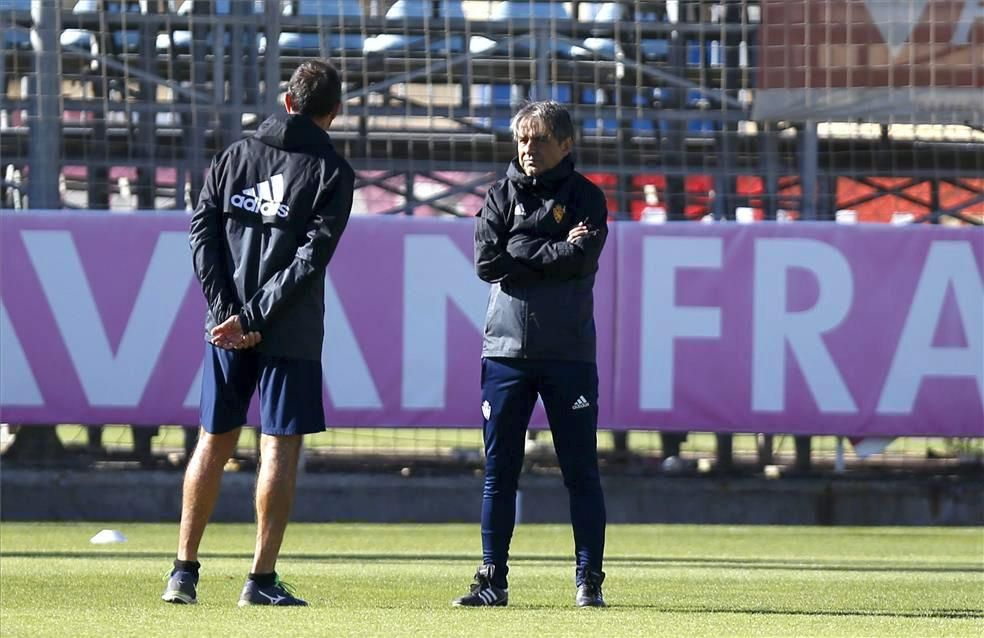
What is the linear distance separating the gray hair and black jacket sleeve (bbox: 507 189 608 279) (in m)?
0.26

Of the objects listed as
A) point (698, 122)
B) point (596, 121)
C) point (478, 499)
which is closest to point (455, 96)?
point (596, 121)

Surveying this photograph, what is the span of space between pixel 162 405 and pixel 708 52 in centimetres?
400

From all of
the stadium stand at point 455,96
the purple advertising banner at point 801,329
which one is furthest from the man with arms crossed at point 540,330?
the stadium stand at point 455,96

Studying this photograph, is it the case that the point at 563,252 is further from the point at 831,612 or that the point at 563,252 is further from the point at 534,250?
the point at 831,612

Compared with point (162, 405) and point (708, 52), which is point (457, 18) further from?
point (162, 405)

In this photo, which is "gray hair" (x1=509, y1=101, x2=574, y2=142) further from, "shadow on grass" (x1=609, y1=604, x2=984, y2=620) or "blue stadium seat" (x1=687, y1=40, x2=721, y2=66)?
"blue stadium seat" (x1=687, y1=40, x2=721, y2=66)

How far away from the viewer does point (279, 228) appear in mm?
5773

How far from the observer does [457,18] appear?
38.5ft

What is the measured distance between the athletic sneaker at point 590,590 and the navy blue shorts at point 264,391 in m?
0.98

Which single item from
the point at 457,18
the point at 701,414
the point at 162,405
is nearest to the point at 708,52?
the point at 457,18

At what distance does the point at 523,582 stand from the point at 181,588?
5.90 feet

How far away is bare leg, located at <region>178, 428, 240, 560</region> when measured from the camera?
19.1 feet

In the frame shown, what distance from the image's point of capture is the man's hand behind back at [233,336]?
224 inches

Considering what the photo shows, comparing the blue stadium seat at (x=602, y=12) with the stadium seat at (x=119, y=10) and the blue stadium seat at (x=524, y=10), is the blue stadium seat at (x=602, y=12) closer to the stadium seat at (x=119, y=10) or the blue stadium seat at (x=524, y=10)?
the blue stadium seat at (x=524, y=10)
